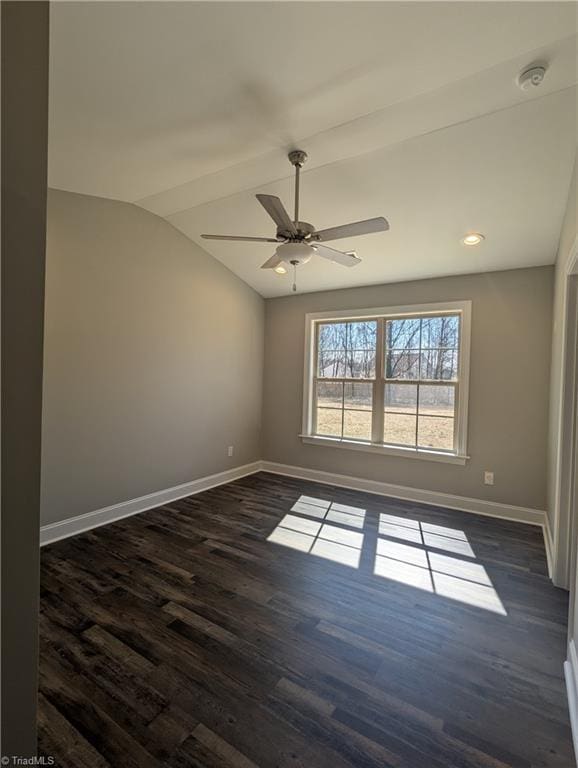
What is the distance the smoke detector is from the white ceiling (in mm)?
35

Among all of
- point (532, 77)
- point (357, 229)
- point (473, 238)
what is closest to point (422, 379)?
point (473, 238)

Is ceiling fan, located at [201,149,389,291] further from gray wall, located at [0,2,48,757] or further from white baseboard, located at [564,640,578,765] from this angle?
white baseboard, located at [564,640,578,765]

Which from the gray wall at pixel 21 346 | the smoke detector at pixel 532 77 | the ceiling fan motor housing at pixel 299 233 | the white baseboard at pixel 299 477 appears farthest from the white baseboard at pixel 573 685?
the smoke detector at pixel 532 77

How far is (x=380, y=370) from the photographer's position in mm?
4418

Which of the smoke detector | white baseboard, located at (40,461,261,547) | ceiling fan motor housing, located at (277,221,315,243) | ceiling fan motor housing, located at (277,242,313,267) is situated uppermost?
the smoke detector

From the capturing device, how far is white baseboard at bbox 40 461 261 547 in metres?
2.92

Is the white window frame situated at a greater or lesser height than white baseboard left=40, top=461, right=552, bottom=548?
greater

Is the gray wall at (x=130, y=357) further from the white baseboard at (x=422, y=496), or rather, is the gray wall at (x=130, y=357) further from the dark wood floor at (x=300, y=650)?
the white baseboard at (x=422, y=496)

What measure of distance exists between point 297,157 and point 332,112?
42 centimetres

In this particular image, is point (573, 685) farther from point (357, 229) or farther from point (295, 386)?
point (295, 386)

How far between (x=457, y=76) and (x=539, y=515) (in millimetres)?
3663

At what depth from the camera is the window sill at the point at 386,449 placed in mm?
3893

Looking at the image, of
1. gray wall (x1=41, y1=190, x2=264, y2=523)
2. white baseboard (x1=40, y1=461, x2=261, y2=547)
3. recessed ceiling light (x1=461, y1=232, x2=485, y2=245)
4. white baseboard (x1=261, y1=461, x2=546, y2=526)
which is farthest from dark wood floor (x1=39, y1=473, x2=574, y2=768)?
recessed ceiling light (x1=461, y1=232, x2=485, y2=245)

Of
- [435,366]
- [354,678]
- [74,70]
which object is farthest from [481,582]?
[74,70]
